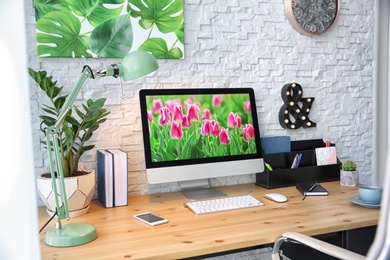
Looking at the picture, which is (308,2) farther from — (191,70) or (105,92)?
(105,92)

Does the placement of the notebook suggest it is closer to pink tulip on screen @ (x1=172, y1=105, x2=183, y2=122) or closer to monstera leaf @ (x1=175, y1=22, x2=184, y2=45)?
pink tulip on screen @ (x1=172, y1=105, x2=183, y2=122)

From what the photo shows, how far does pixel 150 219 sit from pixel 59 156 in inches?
16.6

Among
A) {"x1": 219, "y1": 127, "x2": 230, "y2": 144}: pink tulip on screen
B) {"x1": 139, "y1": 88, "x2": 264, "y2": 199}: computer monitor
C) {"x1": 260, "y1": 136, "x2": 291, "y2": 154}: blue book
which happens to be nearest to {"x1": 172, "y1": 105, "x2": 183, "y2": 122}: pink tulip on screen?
{"x1": 139, "y1": 88, "x2": 264, "y2": 199}: computer monitor

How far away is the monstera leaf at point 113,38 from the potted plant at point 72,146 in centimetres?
27

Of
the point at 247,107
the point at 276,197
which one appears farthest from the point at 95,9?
the point at 276,197

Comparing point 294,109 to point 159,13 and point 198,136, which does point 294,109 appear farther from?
point 159,13

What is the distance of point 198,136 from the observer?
6.05ft

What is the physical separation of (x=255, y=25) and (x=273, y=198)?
97 cm

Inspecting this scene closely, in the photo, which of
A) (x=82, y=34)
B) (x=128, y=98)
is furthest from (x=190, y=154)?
(x=82, y=34)

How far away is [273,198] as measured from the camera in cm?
174

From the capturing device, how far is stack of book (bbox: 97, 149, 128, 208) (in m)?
1.68

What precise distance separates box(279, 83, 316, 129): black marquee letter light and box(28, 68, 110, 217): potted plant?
3.40ft

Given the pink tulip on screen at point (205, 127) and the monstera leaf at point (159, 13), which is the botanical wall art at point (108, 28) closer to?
the monstera leaf at point (159, 13)

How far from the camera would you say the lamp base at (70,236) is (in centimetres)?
126
